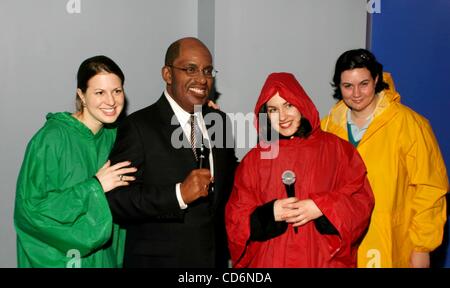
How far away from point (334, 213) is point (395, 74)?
5.40 ft

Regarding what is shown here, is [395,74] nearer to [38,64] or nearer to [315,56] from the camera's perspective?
[315,56]

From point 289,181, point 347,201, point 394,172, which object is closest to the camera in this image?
point 289,181

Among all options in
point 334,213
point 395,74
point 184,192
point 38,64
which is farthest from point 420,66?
point 38,64

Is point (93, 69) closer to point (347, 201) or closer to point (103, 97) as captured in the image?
point (103, 97)

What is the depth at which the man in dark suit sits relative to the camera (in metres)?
2.68

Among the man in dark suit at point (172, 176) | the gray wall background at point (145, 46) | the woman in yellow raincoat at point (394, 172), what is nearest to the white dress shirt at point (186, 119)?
the man in dark suit at point (172, 176)

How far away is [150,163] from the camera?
9.01 feet

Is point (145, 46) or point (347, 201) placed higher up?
point (145, 46)

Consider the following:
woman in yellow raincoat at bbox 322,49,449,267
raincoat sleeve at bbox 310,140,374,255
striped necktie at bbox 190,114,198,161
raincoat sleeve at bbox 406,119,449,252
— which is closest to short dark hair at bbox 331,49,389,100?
woman in yellow raincoat at bbox 322,49,449,267

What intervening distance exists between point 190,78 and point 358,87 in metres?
0.91

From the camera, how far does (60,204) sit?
2652 mm

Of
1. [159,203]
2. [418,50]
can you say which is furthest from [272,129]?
[418,50]

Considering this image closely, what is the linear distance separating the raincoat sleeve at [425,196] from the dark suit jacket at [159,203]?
1.03 m
